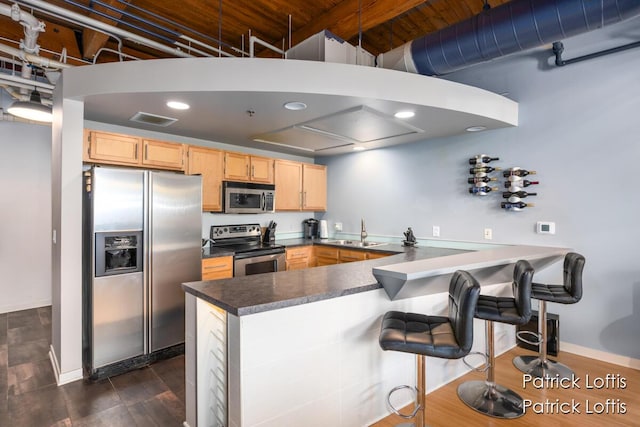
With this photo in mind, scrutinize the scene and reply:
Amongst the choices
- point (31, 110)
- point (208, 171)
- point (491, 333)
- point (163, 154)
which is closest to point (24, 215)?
point (31, 110)

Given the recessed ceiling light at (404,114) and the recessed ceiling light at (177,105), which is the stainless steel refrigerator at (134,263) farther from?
the recessed ceiling light at (404,114)

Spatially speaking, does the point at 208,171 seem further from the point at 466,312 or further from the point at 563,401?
the point at 563,401

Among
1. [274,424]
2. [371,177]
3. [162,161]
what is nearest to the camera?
[274,424]

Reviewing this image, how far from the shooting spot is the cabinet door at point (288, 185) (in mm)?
4562

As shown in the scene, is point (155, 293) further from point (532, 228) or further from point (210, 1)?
point (532, 228)

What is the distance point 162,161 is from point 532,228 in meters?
3.85

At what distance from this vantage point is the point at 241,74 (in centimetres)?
231

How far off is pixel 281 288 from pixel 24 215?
440 cm

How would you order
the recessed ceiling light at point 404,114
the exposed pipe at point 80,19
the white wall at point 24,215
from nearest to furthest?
the exposed pipe at point 80,19, the recessed ceiling light at point 404,114, the white wall at point 24,215

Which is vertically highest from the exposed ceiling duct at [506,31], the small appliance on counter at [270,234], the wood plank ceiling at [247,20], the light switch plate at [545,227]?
the wood plank ceiling at [247,20]

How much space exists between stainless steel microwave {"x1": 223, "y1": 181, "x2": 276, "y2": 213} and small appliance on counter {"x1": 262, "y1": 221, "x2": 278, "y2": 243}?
0.31m

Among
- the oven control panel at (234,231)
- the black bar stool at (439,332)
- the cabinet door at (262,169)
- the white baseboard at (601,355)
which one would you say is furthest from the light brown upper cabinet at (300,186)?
the white baseboard at (601,355)

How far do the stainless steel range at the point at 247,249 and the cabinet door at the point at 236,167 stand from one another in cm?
71

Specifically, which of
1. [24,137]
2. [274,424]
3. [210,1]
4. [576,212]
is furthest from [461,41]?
[24,137]
